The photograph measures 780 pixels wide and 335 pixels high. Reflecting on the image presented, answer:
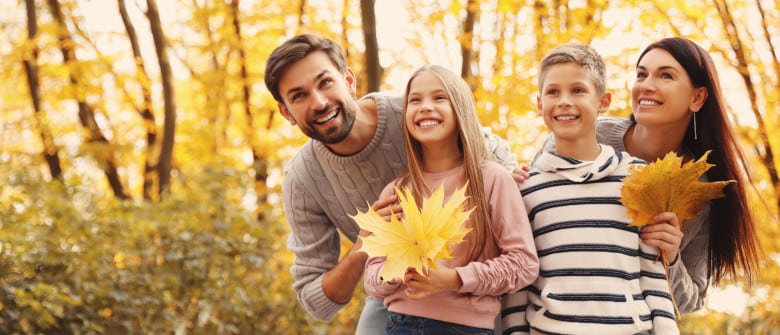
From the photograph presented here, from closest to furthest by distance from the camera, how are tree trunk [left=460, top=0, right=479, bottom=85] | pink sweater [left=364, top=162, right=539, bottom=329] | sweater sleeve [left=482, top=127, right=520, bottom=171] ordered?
pink sweater [left=364, top=162, right=539, bottom=329]
sweater sleeve [left=482, top=127, right=520, bottom=171]
tree trunk [left=460, top=0, right=479, bottom=85]

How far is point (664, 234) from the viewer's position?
6.40 feet

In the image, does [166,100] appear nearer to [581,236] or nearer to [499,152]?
[499,152]

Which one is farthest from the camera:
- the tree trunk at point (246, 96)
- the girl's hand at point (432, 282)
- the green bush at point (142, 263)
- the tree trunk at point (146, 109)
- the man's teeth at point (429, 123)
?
the tree trunk at point (246, 96)

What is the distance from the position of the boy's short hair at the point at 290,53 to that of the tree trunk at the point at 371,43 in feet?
5.98

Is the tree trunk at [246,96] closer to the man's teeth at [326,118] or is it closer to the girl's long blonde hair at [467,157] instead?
the man's teeth at [326,118]

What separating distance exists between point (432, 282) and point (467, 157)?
43 cm

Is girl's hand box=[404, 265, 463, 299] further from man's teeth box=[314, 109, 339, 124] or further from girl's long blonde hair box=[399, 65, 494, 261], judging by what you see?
man's teeth box=[314, 109, 339, 124]

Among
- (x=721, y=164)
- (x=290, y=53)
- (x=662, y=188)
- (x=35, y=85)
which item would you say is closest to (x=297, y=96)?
(x=290, y=53)

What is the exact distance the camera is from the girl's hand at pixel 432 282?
5.82ft

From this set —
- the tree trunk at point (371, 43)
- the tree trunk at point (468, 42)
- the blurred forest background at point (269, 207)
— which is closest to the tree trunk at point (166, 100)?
the blurred forest background at point (269, 207)

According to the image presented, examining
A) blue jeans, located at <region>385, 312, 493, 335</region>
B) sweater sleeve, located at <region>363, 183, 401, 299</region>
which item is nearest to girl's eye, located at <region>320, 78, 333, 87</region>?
sweater sleeve, located at <region>363, 183, 401, 299</region>

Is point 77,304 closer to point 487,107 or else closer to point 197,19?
point 487,107

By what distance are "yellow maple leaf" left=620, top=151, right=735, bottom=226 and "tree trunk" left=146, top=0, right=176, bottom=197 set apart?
6.20 m

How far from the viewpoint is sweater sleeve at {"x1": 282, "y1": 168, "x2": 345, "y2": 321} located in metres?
2.72
